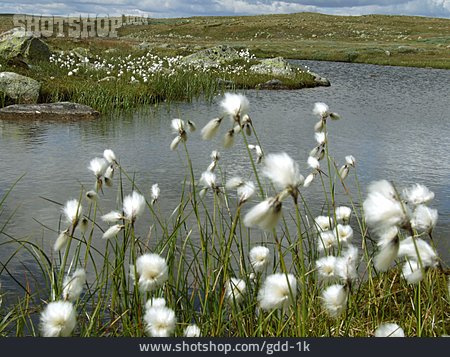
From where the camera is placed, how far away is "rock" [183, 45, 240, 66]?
89.2 ft

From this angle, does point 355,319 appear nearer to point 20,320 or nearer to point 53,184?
point 20,320

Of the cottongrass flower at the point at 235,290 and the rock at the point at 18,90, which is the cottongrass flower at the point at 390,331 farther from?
Answer: the rock at the point at 18,90

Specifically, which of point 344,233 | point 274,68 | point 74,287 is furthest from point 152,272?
point 274,68

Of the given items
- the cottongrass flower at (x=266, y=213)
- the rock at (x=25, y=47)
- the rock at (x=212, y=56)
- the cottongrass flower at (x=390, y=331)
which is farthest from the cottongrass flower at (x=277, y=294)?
the rock at (x=212, y=56)

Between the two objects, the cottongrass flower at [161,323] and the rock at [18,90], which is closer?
the cottongrass flower at [161,323]

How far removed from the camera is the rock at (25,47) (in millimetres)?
20156

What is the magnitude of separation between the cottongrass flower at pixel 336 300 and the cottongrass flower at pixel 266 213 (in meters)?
0.56

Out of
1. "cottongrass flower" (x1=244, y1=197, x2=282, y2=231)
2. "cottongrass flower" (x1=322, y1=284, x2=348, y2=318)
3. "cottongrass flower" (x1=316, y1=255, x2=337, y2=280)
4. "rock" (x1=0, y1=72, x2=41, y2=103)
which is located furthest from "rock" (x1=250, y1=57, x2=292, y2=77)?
"cottongrass flower" (x1=244, y1=197, x2=282, y2=231)

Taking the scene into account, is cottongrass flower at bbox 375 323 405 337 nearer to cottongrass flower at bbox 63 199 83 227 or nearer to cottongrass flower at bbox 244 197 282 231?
cottongrass flower at bbox 244 197 282 231

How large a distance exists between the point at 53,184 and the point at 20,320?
14.7 feet

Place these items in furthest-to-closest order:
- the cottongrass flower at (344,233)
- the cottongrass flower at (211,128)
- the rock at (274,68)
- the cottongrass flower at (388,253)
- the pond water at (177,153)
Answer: the rock at (274,68) < the pond water at (177,153) < the cottongrass flower at (344,233) < the cottongrass flower at (211,128) < the cottongrass flower at (388,253)

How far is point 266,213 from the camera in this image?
68.2 inches

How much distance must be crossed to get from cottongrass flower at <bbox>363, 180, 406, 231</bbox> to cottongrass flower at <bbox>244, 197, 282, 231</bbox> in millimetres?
269

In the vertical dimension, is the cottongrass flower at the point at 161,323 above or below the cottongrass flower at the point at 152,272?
below
